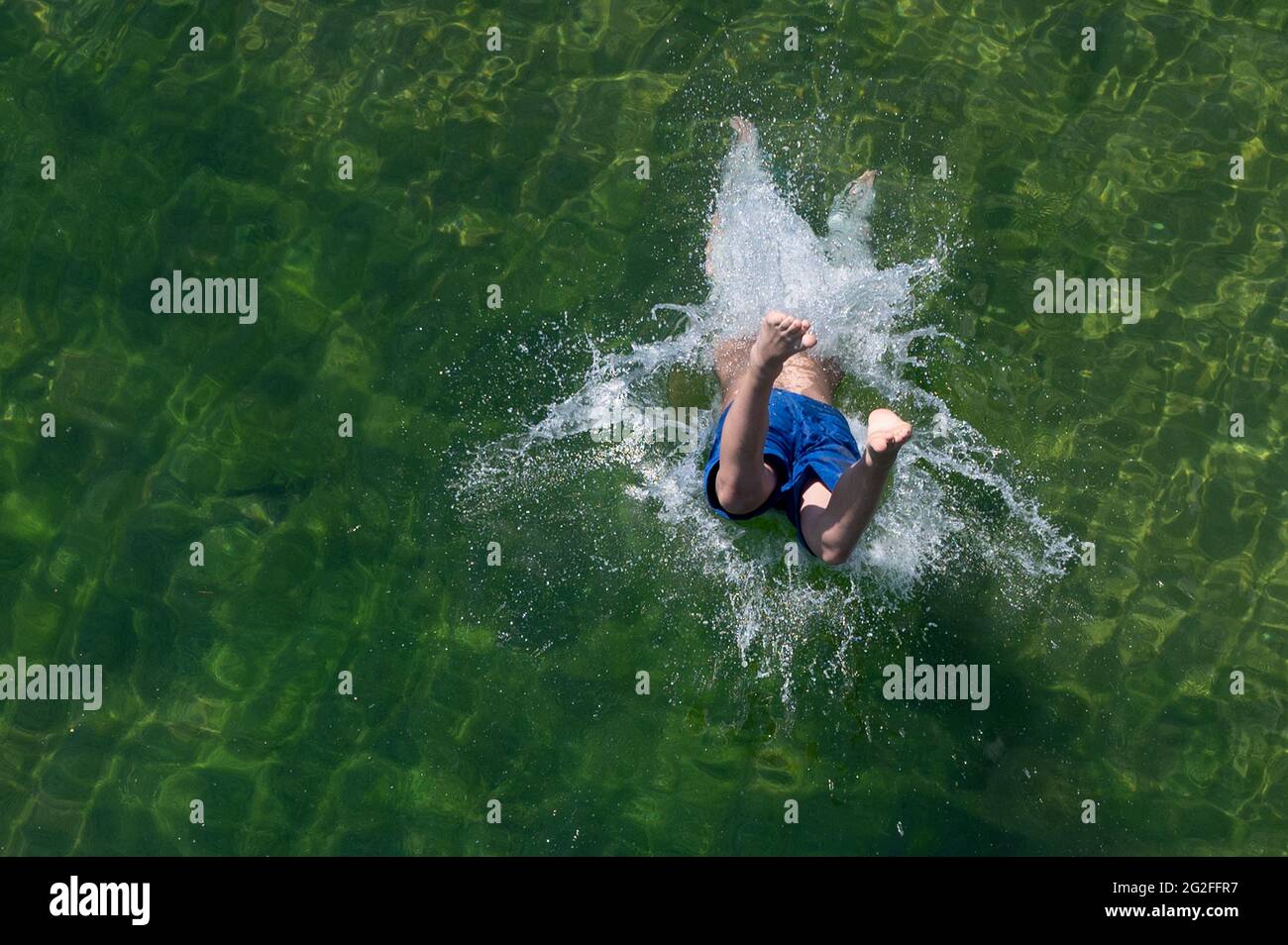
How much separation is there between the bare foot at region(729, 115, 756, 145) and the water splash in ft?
1.47

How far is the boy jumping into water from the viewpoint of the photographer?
511 cm

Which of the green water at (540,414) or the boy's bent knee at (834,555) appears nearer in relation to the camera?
the boy's bent knee at (834,555)

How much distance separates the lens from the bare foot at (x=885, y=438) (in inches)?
193

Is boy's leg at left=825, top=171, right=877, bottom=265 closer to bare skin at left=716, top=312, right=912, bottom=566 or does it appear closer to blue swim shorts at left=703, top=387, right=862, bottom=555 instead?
bare skin at left=716, top=312, right=912, bottom=566

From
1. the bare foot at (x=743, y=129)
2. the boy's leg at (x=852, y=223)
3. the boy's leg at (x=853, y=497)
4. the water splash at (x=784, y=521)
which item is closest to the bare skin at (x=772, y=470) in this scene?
the boy's leg at (x=853, y=497)

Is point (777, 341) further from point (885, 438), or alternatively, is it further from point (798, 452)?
point (798, 452)

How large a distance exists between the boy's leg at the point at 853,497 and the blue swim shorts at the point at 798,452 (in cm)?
8

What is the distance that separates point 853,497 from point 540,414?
233 cm

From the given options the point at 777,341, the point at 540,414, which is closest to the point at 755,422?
the point at 777,341

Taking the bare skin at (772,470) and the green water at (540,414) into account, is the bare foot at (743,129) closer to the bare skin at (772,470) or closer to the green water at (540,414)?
the green water at (540,414)

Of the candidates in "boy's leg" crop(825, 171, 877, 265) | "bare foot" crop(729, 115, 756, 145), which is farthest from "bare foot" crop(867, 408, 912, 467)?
"bare foot" crop(729, 115, 756, 145)

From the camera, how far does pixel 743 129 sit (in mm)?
7320

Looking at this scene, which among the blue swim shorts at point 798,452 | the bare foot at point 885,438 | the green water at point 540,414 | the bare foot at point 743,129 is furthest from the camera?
the bare foot at point 743,129
